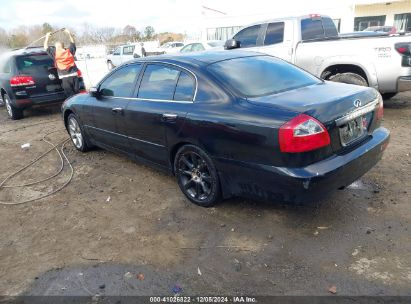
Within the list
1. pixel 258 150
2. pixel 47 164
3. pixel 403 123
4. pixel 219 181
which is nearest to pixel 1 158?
pixel 47 164

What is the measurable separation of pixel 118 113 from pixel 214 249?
90.1 inches

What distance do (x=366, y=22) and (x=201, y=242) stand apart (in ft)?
105

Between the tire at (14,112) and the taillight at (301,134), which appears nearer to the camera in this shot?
the taillight at (301,134)

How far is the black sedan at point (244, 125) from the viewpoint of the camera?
114 inches

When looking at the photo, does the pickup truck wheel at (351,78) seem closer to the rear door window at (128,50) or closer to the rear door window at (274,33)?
the rear door window at (274,33)

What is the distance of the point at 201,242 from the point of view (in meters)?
3.29

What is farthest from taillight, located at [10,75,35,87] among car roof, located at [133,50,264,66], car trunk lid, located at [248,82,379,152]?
car trunk lid, located at [248,82,379,152]

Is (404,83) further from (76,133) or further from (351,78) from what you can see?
(76,133)

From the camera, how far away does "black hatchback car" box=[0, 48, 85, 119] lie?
8625mm

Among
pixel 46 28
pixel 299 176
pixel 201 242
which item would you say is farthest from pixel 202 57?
pixel 46 28

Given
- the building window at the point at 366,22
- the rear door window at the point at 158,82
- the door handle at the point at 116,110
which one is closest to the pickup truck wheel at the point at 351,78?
the rear door window at the point at 158,82

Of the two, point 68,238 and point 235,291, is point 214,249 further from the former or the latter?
point 68,238

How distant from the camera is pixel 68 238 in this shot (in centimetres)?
354

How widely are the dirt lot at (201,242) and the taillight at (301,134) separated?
91 cm
